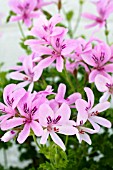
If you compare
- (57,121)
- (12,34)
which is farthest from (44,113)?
(12,34)

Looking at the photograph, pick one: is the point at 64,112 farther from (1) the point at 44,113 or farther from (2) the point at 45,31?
(2) the point at 45,31

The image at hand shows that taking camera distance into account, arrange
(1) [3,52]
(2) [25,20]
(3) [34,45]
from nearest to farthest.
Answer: (3) [34,45], (2) [25,20], (1) [3,52]

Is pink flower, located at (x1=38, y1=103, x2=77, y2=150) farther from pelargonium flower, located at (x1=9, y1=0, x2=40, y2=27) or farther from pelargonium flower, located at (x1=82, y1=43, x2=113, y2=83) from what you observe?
pelargonium flower, located at (x1=9, y1=0, x2=40, y2=27)

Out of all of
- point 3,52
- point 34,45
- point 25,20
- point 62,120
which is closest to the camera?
point 62,120

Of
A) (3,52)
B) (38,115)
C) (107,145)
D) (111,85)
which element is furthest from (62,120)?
(3,52)

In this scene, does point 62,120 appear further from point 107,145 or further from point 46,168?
point 107,145

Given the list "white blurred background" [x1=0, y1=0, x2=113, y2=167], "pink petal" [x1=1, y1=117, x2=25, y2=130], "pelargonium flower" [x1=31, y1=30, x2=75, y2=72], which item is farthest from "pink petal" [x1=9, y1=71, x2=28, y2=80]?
A: "white blurred background" [x1=0, y1=0, x2=113, y2=167]

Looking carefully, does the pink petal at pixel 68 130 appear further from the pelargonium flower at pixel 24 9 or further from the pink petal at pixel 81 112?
the pelargonium flower at pixel 24 9
